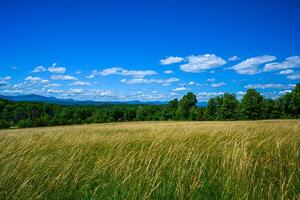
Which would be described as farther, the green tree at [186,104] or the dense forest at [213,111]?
the green tree at [186,104]

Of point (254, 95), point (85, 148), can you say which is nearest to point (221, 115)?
point (254, 95)

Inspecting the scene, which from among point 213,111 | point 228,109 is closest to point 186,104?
point 213,111

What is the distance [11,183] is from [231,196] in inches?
76.0

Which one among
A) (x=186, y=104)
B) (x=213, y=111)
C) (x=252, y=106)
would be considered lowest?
(x=213, y=111)

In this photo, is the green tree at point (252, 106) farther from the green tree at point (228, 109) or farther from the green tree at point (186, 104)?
the green tree at point (186, 104)

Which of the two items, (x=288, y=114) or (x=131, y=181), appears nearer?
(x=131, y=181)

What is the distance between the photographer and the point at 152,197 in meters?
2.31

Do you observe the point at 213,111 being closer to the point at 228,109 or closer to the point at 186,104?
the point at 228,109

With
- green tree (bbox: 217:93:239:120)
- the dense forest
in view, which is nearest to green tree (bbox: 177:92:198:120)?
the dense forest

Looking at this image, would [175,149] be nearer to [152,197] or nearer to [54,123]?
[152,197]

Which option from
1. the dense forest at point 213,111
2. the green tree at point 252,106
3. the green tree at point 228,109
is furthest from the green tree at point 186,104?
the green tree at point 252,106

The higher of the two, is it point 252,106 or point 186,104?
point 186,104

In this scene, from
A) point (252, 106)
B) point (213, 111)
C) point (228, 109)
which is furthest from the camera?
point (213, 111)

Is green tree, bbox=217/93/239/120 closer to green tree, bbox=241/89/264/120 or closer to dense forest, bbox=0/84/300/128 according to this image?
dense forest, bbox=0/84/300/128
